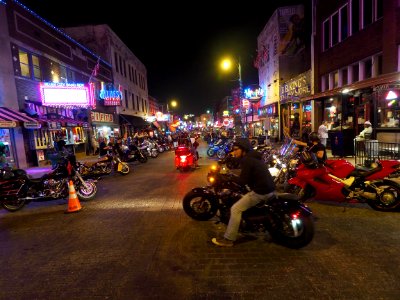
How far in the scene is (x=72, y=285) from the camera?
3.85 metres

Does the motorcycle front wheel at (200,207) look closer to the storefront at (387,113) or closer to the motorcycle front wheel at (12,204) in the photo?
the motorcycle front wheel at (12,204)

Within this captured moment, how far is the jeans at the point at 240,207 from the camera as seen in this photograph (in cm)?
476

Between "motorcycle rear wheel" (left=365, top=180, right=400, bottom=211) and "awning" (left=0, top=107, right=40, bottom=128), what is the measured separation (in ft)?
49.6

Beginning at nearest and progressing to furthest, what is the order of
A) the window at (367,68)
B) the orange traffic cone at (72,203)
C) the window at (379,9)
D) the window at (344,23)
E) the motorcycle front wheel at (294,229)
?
the motorcycle front wheel at (294,229) < the orange traffic cone at (72,203) < the window at (379,9) < the window at (367,68) < the window at (344,23)

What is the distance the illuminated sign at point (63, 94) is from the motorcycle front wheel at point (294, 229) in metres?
17.6

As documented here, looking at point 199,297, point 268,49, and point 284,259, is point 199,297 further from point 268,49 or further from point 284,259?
point 268,49

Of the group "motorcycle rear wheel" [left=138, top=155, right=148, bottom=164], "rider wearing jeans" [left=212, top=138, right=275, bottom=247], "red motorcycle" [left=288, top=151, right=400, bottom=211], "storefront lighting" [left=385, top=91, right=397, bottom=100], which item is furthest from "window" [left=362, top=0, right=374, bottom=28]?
"rider wearing jeans" [left=212, top=138, right=275, bottom=247]

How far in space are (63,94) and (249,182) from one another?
1736cm

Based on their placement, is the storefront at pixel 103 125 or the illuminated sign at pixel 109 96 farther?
the illuminated sign at pixel 109 96

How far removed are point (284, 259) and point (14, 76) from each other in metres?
17.5

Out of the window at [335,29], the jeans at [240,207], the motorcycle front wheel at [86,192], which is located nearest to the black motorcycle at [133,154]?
the motorcycle front wheel at [86,192]

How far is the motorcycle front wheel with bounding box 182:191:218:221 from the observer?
624 centimetres

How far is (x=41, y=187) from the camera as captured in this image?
8305 millimetres

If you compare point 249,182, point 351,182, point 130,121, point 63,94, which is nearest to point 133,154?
point 63,94
